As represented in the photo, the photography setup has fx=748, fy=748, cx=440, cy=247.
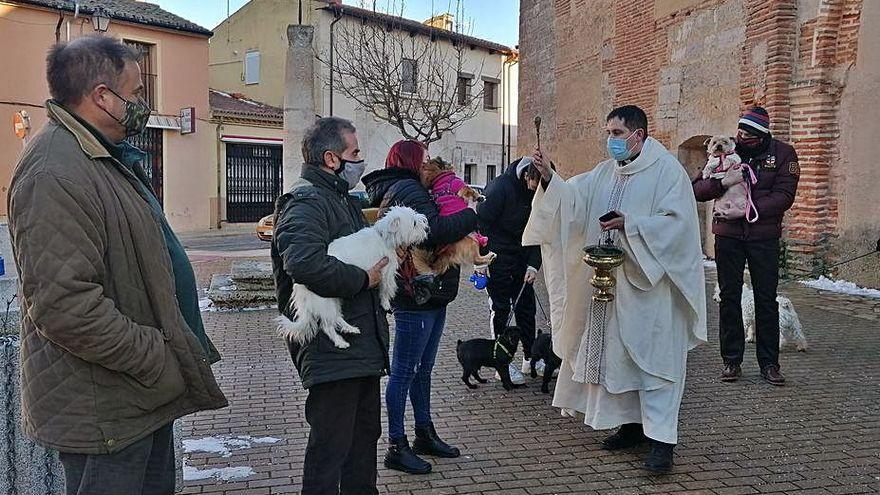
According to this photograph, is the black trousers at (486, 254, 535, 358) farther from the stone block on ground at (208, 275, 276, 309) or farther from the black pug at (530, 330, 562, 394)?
the stone block on ground at (208, 275, 276, 309)

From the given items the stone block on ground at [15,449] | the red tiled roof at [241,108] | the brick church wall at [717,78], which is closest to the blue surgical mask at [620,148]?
the stone block on ground at [15,449]

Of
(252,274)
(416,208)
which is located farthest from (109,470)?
(252,274)

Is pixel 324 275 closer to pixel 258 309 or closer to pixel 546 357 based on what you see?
pixel 546 357

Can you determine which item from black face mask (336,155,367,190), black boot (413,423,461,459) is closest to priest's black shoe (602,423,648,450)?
black boot (413,423,461,459)

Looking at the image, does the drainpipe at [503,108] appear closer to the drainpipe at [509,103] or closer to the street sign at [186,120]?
the drainpipe at [509,103]

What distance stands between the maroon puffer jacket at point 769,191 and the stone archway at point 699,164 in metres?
7.86

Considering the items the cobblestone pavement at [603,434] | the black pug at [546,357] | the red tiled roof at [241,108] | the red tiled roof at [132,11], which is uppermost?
the red tiled roof at [132,11]

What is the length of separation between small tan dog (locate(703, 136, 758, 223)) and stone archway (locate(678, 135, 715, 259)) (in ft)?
25.9

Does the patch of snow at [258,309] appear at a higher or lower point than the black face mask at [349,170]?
lower

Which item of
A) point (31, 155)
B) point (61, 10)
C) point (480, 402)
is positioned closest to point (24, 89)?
point (61, 10)

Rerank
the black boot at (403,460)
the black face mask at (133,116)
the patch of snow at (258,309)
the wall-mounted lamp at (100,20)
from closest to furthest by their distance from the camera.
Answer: the black face mask at (133,116)
the black boot at (403,460)
the patch of snow at (258,309)
the wall-mounted lamp at (100,20)

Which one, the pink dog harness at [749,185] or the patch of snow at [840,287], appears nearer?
the pink dog harness at [749,185]

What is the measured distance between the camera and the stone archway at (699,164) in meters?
13.6

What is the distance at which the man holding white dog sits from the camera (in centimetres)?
307
